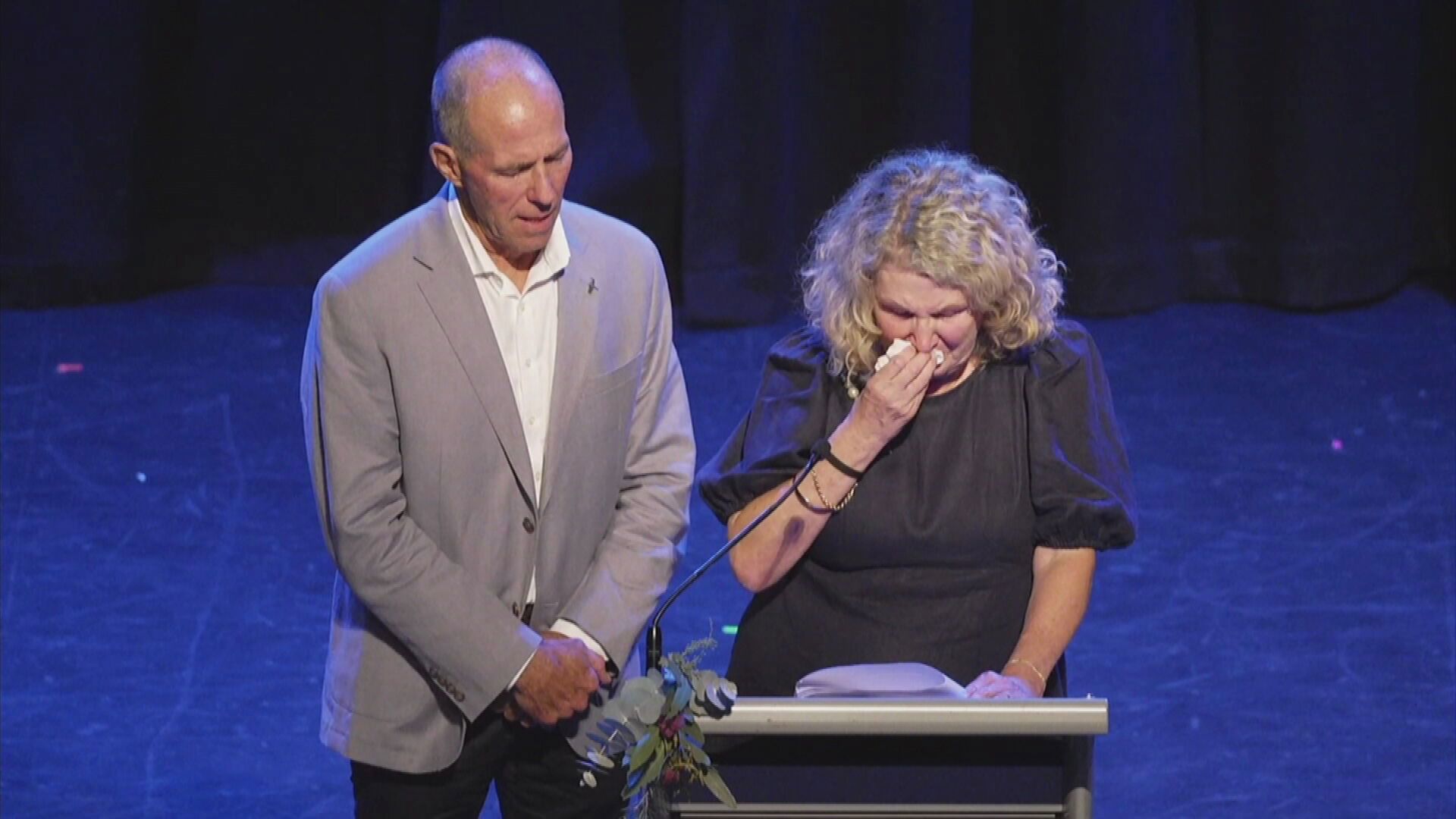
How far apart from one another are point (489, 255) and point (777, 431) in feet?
1.58

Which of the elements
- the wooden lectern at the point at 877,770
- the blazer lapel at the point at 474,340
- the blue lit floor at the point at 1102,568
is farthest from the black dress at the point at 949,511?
the blue lit floor at the point at 1102,568

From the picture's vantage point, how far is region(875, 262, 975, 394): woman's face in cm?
246

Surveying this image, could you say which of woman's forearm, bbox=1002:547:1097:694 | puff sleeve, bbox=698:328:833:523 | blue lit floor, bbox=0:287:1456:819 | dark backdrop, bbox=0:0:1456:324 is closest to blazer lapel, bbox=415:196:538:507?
puff sleeve, bbox=698:328:833:523

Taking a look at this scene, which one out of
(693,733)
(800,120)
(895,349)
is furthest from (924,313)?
(800,120)

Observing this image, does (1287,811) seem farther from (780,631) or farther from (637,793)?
(637,793)

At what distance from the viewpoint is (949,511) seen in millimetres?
2529

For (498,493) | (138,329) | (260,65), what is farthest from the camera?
(260,65)

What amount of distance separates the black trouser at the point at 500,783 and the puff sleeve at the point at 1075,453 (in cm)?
69

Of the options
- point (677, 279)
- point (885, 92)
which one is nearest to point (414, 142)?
point (677, 279)

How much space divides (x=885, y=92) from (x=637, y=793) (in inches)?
169

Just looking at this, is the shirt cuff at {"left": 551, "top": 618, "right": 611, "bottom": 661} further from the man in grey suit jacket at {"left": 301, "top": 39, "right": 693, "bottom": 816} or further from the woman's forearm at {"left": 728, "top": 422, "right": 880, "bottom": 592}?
the woman's forearm at {"left": 728, "top": 422, "right": 880, "bottom": 592}

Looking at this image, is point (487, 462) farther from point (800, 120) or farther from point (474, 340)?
point (800, 120)

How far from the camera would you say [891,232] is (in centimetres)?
249

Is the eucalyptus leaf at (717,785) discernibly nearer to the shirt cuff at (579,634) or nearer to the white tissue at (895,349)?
the shirt cuff at (579,634)
